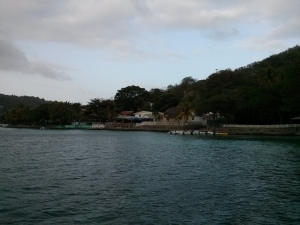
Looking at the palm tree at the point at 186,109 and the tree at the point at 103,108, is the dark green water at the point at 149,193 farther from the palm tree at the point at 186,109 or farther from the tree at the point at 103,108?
the tree at the point at 103,108

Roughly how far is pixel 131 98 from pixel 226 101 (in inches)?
2857

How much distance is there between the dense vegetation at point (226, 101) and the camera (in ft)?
221

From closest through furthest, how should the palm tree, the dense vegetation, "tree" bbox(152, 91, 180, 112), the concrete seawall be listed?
the concrete seawall
the dense vegetation
the palm tree
"tree" bbox(152, 91, 180, 112)

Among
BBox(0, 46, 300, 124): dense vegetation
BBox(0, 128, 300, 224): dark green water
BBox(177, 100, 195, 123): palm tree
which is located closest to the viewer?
BBox(0, 128, 300, 224): dark green water

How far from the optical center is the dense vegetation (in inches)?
2657

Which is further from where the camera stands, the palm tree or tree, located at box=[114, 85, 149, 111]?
tree, located at box=[114, 85, 149, 111]

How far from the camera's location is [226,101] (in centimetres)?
7369

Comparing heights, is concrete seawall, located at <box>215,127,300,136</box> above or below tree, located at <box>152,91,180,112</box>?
below

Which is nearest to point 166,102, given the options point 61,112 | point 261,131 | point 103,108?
point 103,108

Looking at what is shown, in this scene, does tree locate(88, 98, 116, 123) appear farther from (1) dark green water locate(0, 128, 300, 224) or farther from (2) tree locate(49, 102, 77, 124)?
(1) dark green water locate(0, 128, 300, 224)

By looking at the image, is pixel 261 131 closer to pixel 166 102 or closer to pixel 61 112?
pixel 166 102

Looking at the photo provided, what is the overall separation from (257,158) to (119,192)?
18164mm

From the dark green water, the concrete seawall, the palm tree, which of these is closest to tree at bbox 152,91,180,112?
the palm tree

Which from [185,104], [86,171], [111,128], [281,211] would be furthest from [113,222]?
[111,128]
